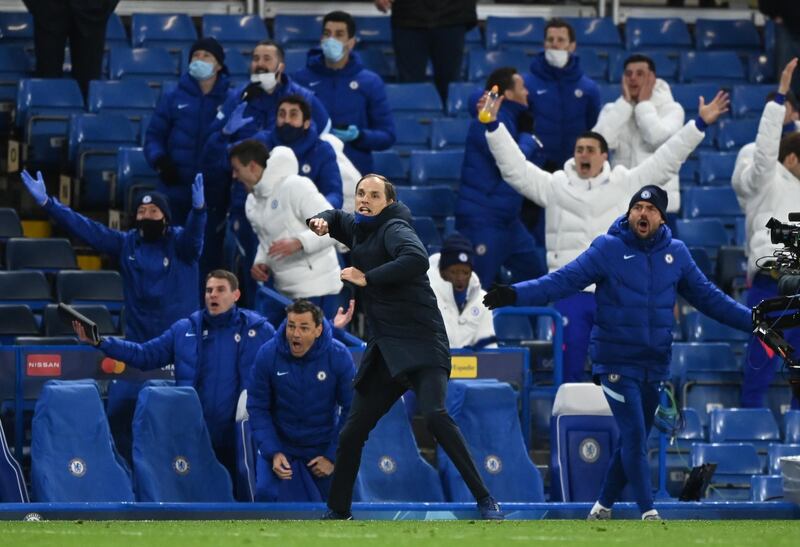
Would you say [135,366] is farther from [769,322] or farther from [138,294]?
[769,322]

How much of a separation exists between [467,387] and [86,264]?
→ 13.0 feet

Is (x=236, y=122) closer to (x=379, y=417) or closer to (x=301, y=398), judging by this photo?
(x=301, y=398)

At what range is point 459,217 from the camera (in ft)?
46.0

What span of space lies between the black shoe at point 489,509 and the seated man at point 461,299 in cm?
273

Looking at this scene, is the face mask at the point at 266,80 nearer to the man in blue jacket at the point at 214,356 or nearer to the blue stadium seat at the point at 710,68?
the man in blue jacket at the point at 214,356

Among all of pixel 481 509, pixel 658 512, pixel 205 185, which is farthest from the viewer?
pixel 205 185

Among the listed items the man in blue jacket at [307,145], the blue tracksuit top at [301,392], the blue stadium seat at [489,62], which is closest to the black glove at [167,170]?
the man in blue jacket at [307,145]

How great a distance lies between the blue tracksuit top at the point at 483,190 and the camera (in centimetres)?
1395

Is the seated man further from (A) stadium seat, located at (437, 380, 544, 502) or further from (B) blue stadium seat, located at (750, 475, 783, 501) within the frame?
(B) blue stadium seat, located at (750, 475, 783, 501)

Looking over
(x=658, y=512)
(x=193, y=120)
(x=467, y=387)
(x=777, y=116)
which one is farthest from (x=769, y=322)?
(x=193, y=120)

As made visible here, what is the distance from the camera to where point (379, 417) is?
10.1 m

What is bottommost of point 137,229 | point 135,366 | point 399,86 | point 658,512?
point 658,512

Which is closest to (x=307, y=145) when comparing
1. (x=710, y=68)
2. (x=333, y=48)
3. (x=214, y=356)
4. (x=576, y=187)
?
(x=333, y=48)

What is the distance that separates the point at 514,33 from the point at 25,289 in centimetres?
599
